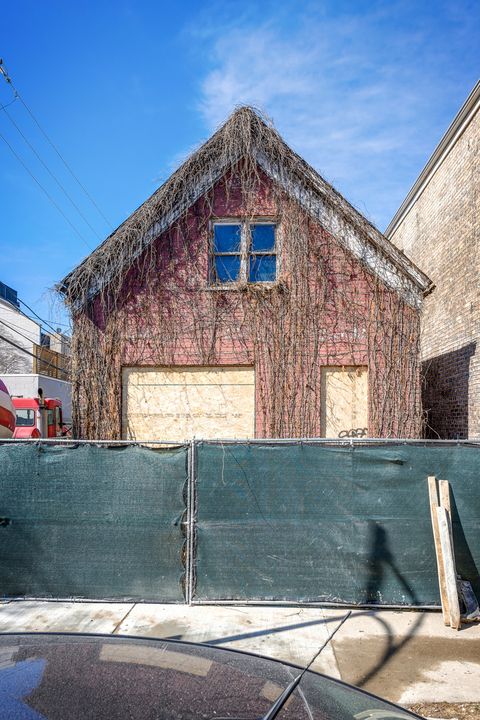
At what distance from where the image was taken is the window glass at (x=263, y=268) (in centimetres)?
1068

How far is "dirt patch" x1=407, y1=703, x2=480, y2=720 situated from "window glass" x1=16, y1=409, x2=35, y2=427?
808 inches

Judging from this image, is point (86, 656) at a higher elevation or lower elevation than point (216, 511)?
higher

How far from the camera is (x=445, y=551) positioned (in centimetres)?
654

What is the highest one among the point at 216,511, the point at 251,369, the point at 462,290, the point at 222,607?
the point at 462,290

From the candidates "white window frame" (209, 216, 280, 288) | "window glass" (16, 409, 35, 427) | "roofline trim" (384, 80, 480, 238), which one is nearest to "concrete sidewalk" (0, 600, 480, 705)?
"white window frame" (209, 216, 280, 288)

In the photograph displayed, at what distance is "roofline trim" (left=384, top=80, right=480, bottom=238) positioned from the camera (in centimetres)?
1146

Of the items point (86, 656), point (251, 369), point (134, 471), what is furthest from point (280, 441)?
point (86, 656)

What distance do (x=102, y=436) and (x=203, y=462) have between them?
3.68 m

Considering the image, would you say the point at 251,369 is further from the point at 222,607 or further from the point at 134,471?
the point at 222,607

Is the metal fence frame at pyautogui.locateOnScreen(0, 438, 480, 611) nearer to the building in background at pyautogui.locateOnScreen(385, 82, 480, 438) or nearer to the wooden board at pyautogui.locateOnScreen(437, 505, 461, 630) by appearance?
the wooden board at pyautogui.locateOnScreen(437, 505, 461, 630)

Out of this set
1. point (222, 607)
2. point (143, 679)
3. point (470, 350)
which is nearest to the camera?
point (143, 679)

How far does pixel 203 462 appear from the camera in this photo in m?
7.14

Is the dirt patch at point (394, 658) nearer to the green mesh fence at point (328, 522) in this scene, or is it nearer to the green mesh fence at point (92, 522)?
the green mesh fence at point (328, 522)

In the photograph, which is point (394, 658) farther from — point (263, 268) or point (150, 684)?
point (263, 268)
